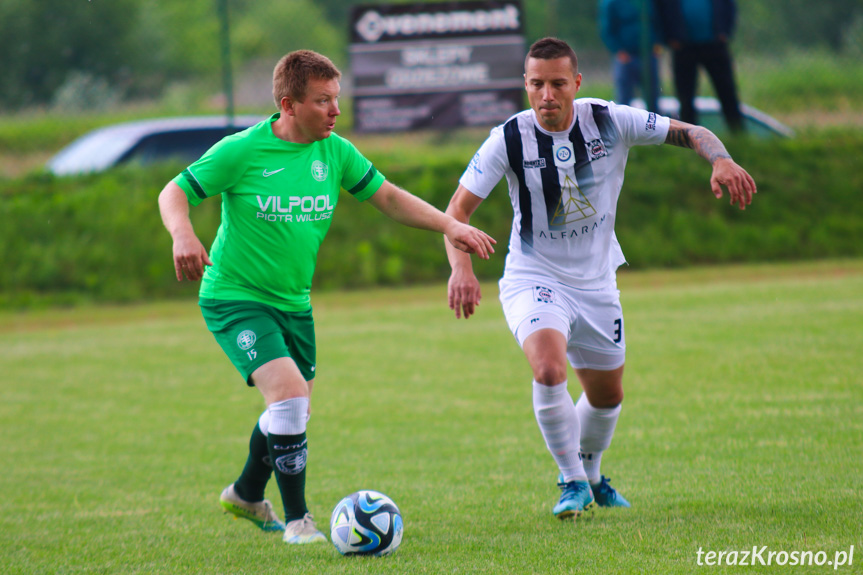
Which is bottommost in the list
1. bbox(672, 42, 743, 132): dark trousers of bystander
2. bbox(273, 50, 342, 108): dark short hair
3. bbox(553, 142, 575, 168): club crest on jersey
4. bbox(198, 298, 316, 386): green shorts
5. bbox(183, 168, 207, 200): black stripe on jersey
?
bbox(198, 298, 316, 386): green shorts

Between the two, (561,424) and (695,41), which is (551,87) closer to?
(561,424)

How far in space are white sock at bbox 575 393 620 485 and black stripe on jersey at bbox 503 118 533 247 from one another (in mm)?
922

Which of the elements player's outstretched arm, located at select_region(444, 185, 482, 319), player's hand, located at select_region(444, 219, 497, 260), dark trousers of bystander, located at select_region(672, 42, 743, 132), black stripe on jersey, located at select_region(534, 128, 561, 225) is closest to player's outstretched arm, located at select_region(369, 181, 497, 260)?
player's hand, located at select_region(444, 219, 497, 260)

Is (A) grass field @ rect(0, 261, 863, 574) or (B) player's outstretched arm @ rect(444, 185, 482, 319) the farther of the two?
(B) player's outstretched arm @ rect(444, 185, 482, 319)

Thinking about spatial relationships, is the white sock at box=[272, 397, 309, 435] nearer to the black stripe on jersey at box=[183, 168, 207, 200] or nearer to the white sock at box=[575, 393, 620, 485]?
the black stripe on jersey at box=[183, 168, 207, 200]

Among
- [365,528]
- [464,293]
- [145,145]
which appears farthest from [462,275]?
[145,145]

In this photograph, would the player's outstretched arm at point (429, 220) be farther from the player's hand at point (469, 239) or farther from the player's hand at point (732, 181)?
the player's hand at point (732, 181)

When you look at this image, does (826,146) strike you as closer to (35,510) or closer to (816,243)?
(816,243)

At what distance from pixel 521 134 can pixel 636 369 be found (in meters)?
4.12

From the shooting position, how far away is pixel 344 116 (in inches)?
600

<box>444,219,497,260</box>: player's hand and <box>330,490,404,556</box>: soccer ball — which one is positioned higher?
<box>444,219,497,260</box>: player's hand

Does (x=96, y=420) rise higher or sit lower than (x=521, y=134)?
lower

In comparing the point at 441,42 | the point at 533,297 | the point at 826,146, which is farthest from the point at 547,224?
the point at 826,146

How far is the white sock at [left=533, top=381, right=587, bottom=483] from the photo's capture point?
15.7 ft
